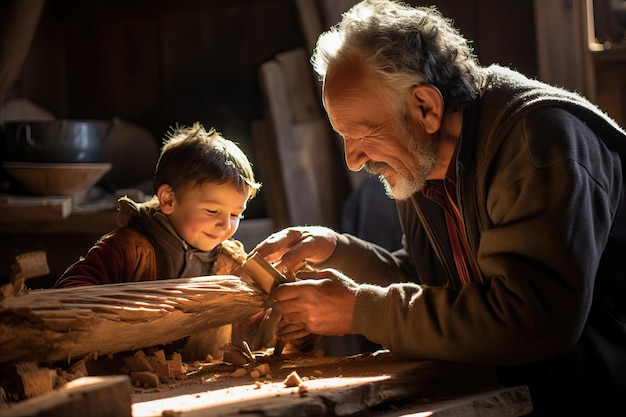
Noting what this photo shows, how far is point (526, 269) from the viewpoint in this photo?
216 cm

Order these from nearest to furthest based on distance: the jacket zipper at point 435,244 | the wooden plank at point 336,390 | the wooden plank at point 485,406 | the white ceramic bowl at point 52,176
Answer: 1. the wooden plank at point 336,390
2. the wooden plank at point 485,406
3. the jacket zipper at point 435,244
4. the white ceramic bowl at point 52,176

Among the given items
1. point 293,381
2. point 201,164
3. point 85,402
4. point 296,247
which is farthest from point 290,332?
point 85,402

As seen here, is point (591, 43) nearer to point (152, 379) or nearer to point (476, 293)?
point (476, 293)

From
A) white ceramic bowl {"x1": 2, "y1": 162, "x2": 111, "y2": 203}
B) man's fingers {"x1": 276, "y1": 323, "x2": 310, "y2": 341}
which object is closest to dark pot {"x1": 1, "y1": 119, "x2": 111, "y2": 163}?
white ceramic bowl {"x1": 2, "y1": 162, "x2": 111, "y2": 203}

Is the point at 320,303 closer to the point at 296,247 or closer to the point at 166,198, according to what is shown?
the point at 296,247

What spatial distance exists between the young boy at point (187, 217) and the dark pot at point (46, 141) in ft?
5.56

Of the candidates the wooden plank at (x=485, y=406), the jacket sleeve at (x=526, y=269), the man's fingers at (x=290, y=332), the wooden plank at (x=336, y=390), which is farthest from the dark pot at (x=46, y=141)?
the wooden plank at (x=485, y=406)

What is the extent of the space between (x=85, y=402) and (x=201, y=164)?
5.03 feet

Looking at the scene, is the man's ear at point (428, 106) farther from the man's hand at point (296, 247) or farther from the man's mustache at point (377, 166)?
the man's hand at point (296, 247)

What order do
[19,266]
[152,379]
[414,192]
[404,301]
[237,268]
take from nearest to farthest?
[19,266] → [152,379] → [404,301] → [414,192] → [237,268]

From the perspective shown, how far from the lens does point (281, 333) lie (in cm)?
259

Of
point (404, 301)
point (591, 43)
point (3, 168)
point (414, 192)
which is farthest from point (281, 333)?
point (591, 43)

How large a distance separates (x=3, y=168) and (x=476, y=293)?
3.37 meters

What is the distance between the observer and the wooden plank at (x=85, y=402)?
57.6 inches
